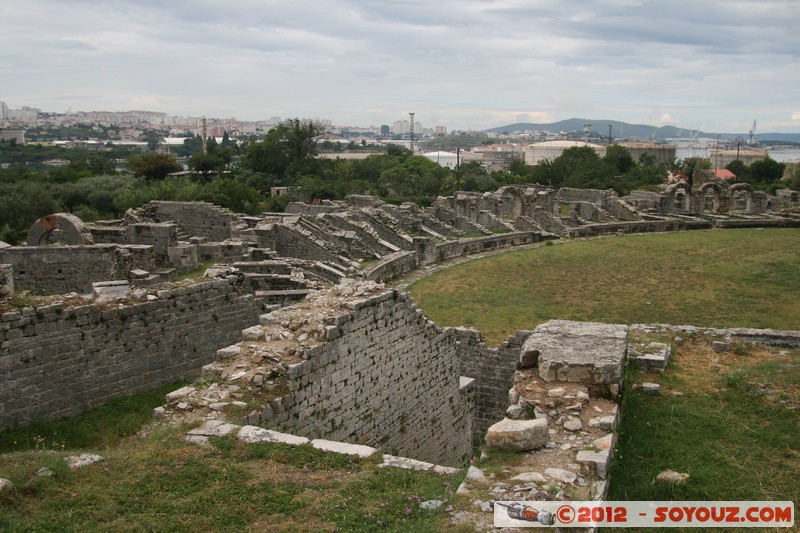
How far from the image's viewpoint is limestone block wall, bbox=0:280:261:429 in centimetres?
809

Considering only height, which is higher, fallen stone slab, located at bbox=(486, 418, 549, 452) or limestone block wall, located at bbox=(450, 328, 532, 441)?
fallen stone slab, located at bbox=(486, 418, 549, 452)

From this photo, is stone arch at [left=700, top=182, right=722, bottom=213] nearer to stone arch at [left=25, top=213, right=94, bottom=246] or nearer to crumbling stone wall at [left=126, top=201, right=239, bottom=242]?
crumbling stone wall at [left=126, top=201, right=239, bottom=242]

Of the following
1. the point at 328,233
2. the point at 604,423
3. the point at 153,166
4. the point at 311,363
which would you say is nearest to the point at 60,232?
the point at 328,233

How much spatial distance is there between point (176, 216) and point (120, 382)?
1418 cm

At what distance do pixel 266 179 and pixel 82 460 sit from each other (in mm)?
44802

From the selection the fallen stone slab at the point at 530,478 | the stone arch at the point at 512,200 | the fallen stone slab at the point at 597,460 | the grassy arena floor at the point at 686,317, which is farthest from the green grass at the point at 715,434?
the stone arch at the point at 512,200

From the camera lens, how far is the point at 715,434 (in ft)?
24.2

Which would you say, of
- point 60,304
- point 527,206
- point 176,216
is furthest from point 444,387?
point 527,206

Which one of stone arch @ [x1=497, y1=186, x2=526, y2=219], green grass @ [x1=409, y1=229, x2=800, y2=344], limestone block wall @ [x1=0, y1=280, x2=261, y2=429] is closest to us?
limestone block wall @ [x1=0, y1=280, x2=261, y2=429]

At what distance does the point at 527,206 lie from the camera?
40.4 metres

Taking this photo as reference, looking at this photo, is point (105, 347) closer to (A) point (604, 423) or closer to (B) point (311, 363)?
(B) point (311, 363)

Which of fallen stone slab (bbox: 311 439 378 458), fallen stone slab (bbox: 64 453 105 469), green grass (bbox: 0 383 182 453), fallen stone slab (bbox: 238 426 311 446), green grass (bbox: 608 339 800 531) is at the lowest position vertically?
green grass (bbox: 0 383 182 453)

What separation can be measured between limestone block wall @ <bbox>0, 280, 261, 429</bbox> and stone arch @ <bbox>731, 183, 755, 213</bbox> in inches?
1588

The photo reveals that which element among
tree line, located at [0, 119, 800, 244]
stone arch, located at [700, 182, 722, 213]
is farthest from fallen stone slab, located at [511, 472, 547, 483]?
stone arch, located at [700, 182, 722, 213]
